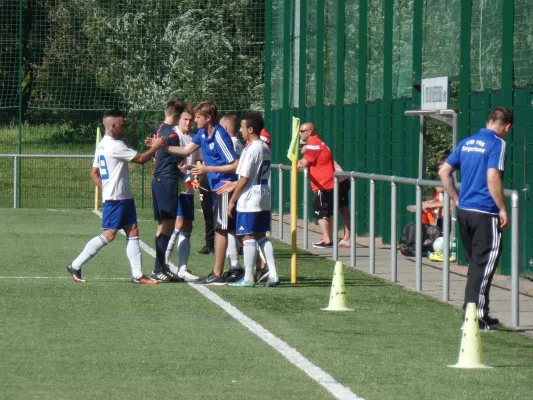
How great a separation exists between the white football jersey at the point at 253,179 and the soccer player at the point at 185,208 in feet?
2.91

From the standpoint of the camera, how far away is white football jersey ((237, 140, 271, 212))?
1355cm

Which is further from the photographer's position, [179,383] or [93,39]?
[93,39]

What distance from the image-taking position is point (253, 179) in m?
13.7

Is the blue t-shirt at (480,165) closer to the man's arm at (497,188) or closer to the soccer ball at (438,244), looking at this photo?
the man's arm at (497,188)

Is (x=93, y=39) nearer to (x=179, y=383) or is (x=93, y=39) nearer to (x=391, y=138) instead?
(x=391, y=138)

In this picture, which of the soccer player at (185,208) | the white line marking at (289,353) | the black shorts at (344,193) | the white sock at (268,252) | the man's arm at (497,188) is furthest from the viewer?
the black shorts at (344,193)

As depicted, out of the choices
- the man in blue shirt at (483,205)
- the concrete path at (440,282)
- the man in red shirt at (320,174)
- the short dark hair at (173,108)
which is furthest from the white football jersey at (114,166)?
the man in red shirt at (320,174)

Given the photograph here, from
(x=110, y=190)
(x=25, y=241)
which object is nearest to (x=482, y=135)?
(x=110, y=190)

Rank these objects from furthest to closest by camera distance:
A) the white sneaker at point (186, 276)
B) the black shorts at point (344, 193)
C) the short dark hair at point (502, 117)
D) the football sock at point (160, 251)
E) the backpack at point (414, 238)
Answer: the black shorts at point (344, 193)
the backpack at point (414, 238)
the white sneaker at point (186, 276)
the football sock at point (160, 251)
the short dark hair at point (502, 117)

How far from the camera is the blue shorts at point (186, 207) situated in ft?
50.1

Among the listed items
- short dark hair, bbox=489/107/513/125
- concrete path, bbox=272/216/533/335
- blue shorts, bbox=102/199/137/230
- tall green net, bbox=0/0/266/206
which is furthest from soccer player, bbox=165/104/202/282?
tall green net, bbox=0/0/266/206

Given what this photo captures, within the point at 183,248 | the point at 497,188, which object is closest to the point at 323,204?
the point at 183,248

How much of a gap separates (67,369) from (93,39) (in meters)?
27.7

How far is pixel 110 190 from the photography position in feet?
45.6
